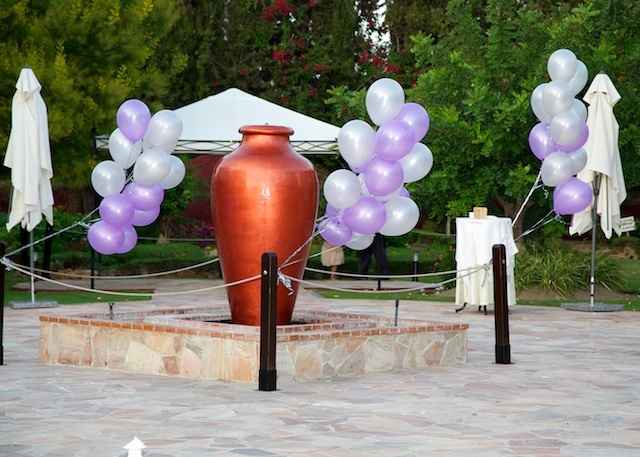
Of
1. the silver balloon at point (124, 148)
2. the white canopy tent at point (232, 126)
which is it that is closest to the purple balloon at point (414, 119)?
the silver balloon at point (124, 148)

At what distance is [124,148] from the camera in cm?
1520

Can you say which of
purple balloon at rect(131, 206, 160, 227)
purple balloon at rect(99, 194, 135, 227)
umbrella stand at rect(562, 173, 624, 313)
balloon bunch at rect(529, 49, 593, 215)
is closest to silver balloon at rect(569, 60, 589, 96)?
balloon bunch at rect(529, 49, 593, 215)

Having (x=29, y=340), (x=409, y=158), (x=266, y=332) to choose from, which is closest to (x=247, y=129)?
(x=409, y=158)

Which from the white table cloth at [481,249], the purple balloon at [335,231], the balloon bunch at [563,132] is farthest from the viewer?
the white table cloth at [481,249]

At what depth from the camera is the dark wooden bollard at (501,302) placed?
12.9m

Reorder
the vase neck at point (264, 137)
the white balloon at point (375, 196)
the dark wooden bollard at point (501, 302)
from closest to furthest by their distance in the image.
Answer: the dark wooden bollard at point (501, 302), the vase neck at point (264, 137), the white balloon at point (375, 196)

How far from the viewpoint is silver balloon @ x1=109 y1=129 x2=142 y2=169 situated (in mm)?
15172

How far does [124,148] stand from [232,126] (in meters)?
8.09

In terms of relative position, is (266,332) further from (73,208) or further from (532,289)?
(73,208)

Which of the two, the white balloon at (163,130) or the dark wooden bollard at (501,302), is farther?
the white balloon at (163,130)

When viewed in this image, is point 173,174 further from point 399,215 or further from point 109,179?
point 399,215

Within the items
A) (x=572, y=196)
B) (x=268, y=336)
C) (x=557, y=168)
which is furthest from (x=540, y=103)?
(x=268, y=336)

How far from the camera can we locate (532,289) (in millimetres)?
21516

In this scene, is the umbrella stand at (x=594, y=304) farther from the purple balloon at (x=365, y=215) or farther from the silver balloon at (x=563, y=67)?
the purple balloon at (x=365, y=215)
